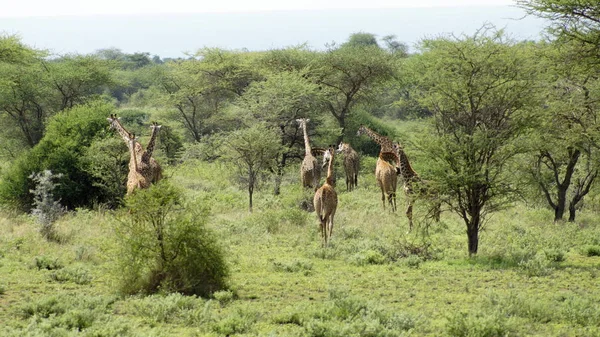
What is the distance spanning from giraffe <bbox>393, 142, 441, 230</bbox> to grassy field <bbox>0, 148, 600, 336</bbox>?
0.67 metres

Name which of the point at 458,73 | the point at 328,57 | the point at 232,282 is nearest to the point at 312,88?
the point at 328,57

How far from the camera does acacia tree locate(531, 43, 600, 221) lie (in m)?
15.4

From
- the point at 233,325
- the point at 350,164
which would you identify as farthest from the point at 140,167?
the point at 350,164

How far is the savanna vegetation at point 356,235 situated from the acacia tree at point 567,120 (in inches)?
3.5

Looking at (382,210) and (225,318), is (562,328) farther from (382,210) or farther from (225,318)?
(382,210)

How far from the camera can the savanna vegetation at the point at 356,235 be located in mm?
9539

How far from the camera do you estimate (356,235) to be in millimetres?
17062

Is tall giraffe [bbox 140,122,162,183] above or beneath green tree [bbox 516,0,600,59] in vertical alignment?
beneath

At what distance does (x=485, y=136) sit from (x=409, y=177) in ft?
17.6

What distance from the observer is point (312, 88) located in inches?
1206

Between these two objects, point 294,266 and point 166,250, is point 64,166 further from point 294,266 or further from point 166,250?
point 166,250

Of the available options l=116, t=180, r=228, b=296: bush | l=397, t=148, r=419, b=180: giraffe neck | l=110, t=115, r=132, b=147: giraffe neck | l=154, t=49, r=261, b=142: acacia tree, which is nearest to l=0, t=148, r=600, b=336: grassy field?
l=116, t=180, r=228, b=296: bush

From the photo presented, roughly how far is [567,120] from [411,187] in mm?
4626

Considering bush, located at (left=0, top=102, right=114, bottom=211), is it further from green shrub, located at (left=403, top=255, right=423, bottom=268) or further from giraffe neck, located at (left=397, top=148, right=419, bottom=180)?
green shrub, located at (left=403, top=255, right=423, bottom=268)
